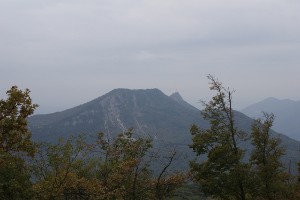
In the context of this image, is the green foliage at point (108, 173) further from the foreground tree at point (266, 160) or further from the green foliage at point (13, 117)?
the green foliage at point (13, 117)

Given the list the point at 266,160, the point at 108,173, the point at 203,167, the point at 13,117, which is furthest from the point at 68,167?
the point at 266,160

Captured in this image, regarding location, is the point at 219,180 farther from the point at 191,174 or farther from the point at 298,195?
the point at 298,195

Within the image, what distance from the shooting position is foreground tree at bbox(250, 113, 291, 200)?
106 feet

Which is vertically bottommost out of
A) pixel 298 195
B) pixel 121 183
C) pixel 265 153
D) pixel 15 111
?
pixel 298 195

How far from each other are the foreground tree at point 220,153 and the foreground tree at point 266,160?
2.09 m

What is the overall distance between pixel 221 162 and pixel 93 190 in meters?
12.6

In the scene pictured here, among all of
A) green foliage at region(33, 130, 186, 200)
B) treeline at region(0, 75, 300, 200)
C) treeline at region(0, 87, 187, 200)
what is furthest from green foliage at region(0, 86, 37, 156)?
treeline at region(0, 75, 300, 200)

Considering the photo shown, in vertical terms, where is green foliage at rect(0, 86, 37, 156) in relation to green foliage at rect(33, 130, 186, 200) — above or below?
above

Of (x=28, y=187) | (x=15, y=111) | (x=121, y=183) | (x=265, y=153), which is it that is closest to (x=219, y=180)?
(x=265, y=153)

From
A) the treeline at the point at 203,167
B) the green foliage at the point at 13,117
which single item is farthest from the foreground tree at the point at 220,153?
the green foliage at the point at 13,117

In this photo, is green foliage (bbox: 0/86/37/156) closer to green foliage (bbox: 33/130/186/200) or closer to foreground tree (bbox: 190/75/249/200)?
green foliage (bbox: 33/130/186/200)

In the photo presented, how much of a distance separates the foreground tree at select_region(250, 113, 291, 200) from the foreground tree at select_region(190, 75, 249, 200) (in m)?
2.09

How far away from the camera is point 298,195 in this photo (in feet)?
123

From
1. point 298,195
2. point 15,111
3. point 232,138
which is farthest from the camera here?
point 298,195
